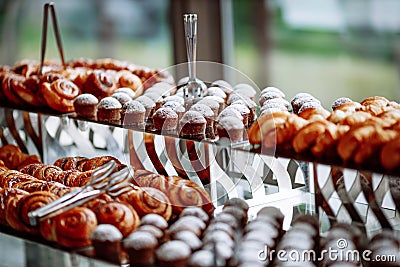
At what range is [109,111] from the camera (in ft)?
5.52

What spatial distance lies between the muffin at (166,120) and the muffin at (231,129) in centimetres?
13

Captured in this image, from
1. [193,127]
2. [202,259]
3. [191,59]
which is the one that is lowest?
[202,259]

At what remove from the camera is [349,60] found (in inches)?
160

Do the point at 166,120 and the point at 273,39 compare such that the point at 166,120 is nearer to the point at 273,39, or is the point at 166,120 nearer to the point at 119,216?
the point at 119,216

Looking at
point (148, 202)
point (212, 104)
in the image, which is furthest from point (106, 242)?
point (212, 104)

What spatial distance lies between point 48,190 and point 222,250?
1.51 ft

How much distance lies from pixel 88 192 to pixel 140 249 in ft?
0.70

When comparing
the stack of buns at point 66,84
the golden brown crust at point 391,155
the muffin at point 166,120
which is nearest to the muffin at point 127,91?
the stack of buns at point 66,84

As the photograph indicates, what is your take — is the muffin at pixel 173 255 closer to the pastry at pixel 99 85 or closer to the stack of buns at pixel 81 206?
the stack of buns at pixel 81 206

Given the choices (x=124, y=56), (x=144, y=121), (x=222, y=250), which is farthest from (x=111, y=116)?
(x=124, y=56)

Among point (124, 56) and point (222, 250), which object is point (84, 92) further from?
point (124, 56)

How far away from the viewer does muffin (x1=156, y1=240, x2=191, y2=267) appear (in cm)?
117

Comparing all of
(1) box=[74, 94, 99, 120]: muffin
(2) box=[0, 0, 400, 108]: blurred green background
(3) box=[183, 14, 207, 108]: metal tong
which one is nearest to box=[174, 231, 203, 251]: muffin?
(3) box=[183, 14, 207, 108]: metal tong

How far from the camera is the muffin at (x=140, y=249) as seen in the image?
3.97ft
